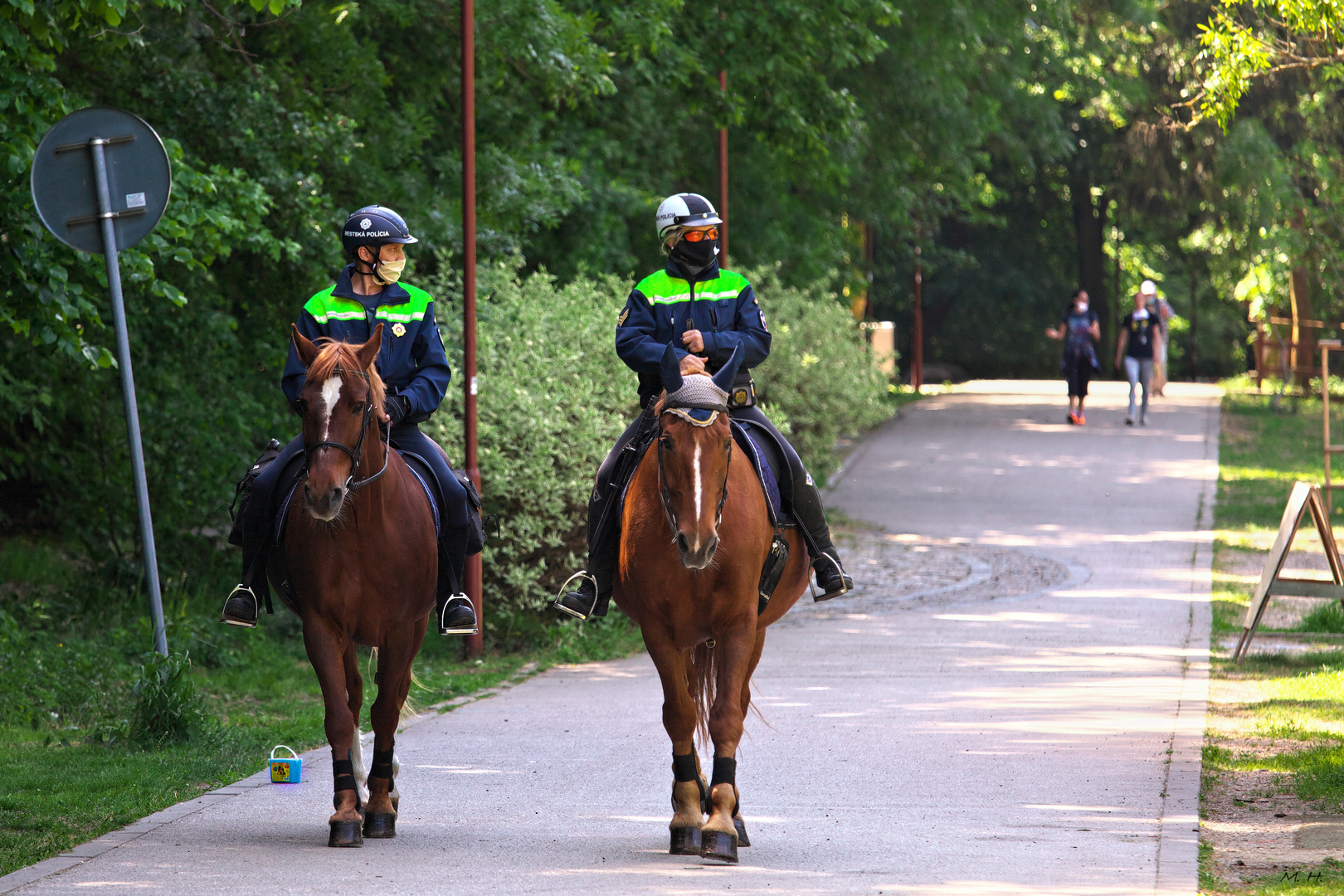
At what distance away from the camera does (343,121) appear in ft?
46.1

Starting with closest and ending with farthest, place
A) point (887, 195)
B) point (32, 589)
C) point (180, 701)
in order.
A: point (180, 701) < point (32, 589) < point (887, 195)

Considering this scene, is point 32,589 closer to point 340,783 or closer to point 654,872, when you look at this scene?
point 340,783

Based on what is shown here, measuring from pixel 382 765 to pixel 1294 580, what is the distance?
7276 millimetres

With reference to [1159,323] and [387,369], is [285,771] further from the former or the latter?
[1159,323]

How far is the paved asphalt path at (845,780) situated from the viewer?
20.7 feet

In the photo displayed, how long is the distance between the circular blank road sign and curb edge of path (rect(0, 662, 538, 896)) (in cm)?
294

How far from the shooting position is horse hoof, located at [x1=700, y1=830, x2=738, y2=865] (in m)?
6.52

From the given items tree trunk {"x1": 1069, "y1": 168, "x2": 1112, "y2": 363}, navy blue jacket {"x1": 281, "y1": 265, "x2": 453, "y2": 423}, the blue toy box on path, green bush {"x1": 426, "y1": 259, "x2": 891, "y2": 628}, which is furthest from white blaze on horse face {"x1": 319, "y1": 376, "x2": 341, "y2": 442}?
tree trunk {"x1": 1069, "y1": 168, "x2": 1112, "y2": 363}

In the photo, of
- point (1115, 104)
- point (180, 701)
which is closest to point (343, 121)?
point (180, 701)

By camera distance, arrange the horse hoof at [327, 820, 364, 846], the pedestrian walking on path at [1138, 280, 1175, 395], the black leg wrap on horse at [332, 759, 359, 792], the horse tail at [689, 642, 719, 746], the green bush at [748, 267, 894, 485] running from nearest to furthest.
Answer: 1. the horse hoof at [327, 820, 364, 846]
2. the black leg wrap on horse at [332, 759, 359, 792]
3. the horse tail at [689, 642, 719, 746]
4. the green bush at [748, 267, 894, 485]
5. the pedestrian walking on path at [1138, 280, 1175, 395]

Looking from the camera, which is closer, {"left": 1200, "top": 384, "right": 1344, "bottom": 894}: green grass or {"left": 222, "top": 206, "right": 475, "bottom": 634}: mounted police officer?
{"left": 222, "top": 206, "right": 475, "bottom": 634}: mounted police officer

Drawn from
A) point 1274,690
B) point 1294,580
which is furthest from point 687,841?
point 1294,580

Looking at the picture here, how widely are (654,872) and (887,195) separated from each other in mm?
21656

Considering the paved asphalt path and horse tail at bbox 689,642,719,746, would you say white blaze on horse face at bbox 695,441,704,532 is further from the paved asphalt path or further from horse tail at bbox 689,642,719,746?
the paved asphalt path
